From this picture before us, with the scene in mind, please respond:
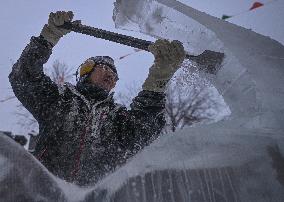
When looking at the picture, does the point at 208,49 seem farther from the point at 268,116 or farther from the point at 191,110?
the point at 191,110

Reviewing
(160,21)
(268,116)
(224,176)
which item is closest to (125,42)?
(160,21)

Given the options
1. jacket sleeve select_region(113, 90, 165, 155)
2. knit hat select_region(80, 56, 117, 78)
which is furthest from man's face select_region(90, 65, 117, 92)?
jacket sleeve select_region(113, 90, 165, 155)

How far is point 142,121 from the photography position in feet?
8.63

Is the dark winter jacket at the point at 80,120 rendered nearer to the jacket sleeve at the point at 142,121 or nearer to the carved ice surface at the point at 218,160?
the jacket sleeve at the point at 142,121

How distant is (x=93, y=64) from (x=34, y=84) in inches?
23.9

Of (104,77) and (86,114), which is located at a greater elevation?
(104,77)

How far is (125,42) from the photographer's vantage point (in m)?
2.90

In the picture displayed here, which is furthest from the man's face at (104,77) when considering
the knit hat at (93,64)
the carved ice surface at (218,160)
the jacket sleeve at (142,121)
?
the carved ice surface at (218,160)

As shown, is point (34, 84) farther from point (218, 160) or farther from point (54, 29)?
point (218, 160)

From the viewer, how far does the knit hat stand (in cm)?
302

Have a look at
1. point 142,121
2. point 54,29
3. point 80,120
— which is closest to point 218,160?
point 142,121

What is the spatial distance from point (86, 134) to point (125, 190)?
105 cm

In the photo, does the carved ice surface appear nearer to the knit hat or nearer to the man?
the man

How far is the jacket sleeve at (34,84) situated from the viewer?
8.52 ft
